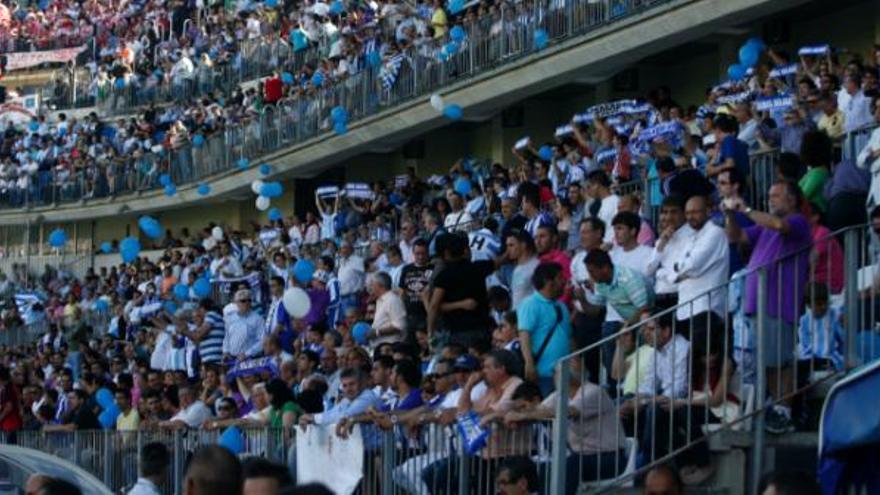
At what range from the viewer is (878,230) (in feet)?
41.2

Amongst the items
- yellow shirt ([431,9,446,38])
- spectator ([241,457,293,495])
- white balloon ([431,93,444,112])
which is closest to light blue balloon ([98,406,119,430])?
white balloon ([431,93,444,112])

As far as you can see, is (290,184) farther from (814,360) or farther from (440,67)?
(814,360)

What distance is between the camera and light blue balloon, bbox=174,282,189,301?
33.0 m

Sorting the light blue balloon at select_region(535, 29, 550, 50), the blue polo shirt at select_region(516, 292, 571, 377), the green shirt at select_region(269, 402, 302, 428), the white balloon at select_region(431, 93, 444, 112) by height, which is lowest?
the green shirt at select_region(269, 402, 302, 428)

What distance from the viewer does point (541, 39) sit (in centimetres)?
2834

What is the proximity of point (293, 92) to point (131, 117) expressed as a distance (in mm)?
13318

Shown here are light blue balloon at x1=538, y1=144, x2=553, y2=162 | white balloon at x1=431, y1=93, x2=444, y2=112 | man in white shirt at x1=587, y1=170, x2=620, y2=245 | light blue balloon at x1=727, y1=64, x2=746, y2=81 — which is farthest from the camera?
white balloon at x1=431, y1=93, x2=444, y2=112

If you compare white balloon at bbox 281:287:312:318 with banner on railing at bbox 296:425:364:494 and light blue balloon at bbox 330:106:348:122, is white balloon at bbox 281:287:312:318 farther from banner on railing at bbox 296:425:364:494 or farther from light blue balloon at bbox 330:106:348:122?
light blue balloon at bbox 330:106:348:122

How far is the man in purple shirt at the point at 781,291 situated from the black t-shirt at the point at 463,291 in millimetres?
4822

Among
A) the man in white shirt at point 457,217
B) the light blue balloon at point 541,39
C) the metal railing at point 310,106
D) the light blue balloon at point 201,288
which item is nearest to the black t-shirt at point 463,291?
the man in white shirt at point 457,217

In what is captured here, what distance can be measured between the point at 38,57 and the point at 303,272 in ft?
128

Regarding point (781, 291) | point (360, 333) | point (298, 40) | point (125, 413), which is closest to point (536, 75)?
point (360, 333)

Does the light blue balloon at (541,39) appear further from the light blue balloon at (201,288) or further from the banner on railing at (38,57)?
the banner on railing at (38,57)

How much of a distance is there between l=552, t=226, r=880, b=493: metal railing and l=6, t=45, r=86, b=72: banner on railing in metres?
48.9
